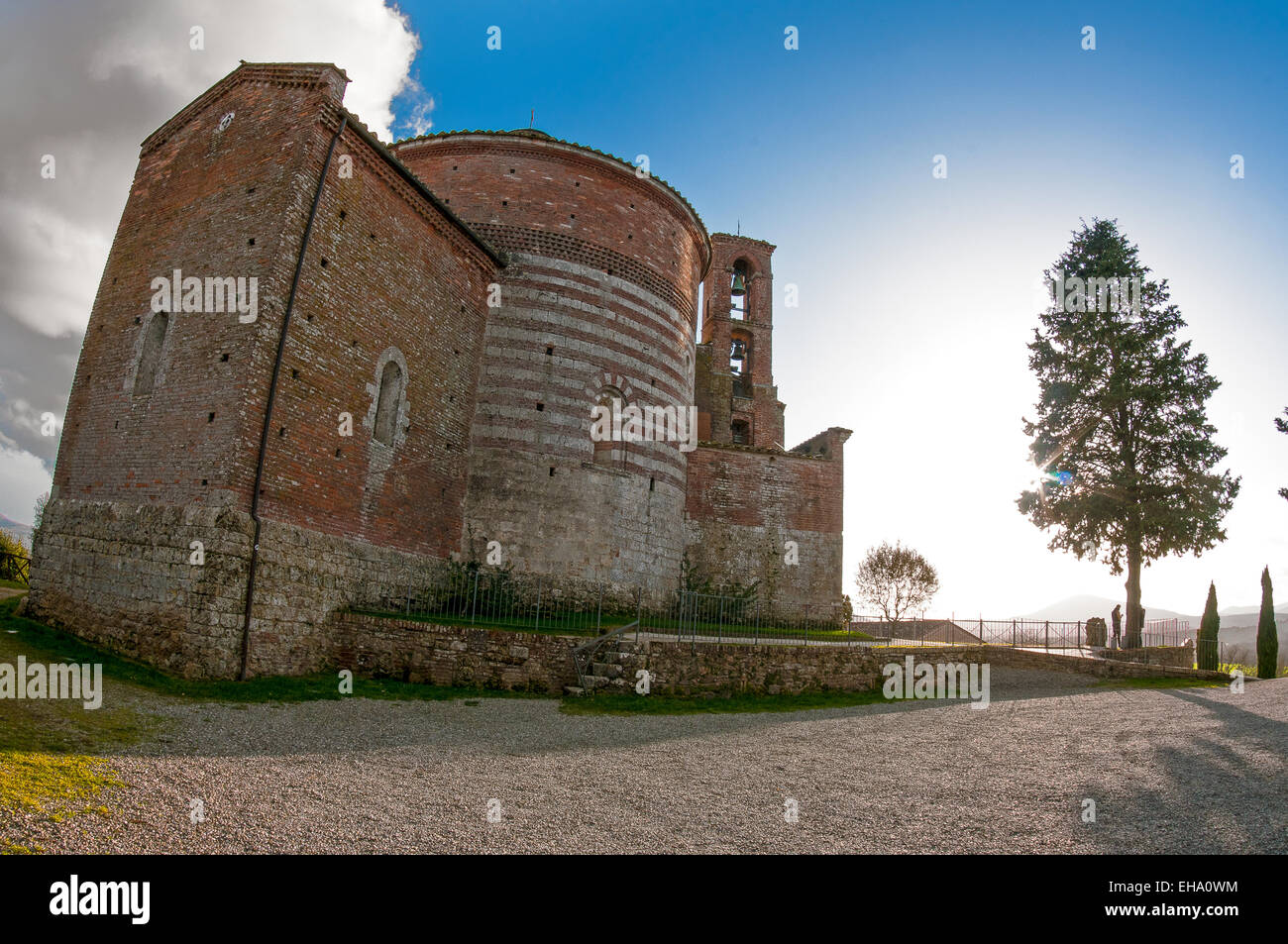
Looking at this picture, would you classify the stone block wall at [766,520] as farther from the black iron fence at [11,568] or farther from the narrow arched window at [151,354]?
the black iron fence at [11,568]

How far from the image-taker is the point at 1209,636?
2275 cm

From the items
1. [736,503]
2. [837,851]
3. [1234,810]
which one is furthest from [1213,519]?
[837,851]

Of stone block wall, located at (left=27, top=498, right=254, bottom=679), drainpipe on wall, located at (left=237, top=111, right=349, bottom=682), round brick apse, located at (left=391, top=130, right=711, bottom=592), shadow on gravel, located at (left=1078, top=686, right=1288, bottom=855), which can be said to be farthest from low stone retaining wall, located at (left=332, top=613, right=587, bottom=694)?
shadow on gravel, located at (left=1078, top=686, right=1288, bottom=855)

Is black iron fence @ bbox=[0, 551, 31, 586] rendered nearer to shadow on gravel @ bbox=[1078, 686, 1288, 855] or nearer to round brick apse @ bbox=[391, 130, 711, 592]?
round brick apse @ bbox=[391, 130, 711, 592]

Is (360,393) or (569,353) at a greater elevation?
(569,353)

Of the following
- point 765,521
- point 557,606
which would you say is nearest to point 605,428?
point 557,606

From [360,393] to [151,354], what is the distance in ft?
13.2

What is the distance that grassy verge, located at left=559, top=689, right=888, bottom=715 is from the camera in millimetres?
11578

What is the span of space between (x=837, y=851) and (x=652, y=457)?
50.8ft

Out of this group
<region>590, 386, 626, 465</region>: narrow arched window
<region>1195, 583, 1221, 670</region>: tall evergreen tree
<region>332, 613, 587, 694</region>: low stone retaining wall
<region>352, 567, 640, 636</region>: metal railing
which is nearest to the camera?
<region>332, 613, 587, 694</region>: low stone retaining wall

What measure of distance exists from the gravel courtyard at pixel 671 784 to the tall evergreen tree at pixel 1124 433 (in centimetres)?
1287

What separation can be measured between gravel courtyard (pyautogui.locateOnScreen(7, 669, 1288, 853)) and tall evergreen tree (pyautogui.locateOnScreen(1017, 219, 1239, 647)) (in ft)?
42.2

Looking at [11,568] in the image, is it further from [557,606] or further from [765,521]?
[765,521]
